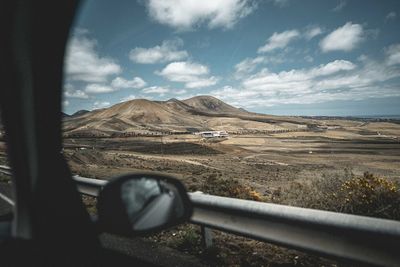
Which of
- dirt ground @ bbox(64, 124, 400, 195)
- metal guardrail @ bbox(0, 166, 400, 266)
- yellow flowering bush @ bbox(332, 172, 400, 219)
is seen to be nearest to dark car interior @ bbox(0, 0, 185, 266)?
metal guardrail @ bbox(0, 166, 400, 266)

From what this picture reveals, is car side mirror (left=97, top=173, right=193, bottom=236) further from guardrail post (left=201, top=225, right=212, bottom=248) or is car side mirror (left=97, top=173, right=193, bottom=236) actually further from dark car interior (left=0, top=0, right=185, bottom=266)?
guardrail post (left=201, top=225, right=212, bottom=248)

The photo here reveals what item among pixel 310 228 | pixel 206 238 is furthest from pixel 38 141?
pixel 206 238

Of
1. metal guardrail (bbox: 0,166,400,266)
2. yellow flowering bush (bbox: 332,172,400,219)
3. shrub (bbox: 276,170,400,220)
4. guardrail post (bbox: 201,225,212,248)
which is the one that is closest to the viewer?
metal guardrail (bbox: 0,166,400,266)

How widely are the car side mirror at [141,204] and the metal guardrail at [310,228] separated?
1.24 m

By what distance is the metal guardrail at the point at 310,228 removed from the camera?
242 centimetres

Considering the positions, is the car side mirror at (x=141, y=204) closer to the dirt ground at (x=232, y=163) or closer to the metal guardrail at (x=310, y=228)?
the metal guardrail at (x=310, y=228)

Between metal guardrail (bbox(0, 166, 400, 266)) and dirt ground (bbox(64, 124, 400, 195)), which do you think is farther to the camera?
dirt ground (bbox(64, 124, 400, 195))

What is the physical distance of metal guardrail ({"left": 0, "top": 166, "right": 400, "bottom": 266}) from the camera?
2.42 metres

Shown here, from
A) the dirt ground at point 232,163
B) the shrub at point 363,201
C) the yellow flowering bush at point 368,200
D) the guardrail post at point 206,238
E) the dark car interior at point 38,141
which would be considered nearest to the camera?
the dark car interior at point 38,141

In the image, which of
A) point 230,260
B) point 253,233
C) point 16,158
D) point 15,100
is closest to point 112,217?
point 16,158

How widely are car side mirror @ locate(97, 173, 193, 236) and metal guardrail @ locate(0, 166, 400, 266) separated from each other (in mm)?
1240

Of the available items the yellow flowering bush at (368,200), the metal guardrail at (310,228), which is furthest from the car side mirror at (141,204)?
the yellow flowering bush at (368,200)

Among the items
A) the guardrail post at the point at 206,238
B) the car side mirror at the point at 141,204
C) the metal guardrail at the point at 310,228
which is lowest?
the guardrail post at the point at 206,238

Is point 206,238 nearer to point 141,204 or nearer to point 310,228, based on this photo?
point 310,228
